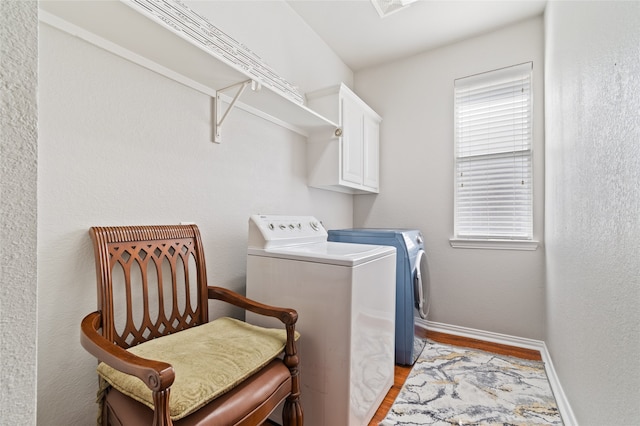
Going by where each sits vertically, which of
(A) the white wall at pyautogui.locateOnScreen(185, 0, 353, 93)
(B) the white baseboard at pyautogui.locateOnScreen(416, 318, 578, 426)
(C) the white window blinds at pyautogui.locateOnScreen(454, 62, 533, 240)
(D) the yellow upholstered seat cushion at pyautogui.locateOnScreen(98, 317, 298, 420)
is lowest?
(B) the white baseboard at pyautogui.locateOnScreen(416, 318, 578, 426)

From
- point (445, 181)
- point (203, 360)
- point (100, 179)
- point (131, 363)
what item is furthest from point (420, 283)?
point (100, 179)

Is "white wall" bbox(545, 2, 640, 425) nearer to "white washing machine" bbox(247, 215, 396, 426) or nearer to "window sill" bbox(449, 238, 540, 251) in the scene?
"window sill" bbox(449, 238, 540, 251)

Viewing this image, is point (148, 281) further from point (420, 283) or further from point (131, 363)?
point (420, 283)

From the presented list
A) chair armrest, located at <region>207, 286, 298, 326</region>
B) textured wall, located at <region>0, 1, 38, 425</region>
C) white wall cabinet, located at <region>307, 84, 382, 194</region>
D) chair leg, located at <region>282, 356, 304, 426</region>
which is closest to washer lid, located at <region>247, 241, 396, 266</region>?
chair armrest, located at <region>207, 286, 298, 326</region>

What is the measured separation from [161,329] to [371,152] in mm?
2267

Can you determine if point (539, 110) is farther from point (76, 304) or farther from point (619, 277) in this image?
point (76, 304)

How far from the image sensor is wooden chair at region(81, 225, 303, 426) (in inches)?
31.5

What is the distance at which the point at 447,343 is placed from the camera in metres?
2.46

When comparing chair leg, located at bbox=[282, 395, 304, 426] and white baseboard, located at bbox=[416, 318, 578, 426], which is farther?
white baseboard, located at bbox=[416, 318, 578, 426]

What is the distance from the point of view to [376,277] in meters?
1.50

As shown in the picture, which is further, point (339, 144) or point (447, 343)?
point (447, 343)

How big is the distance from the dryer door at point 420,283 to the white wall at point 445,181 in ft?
1.28

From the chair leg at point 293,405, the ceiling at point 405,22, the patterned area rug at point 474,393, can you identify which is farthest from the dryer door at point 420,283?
the ceiling at point 405,22

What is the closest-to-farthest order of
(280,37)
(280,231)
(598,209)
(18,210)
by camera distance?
(18,210)
(598,209)
(280,231)
(280,37)
